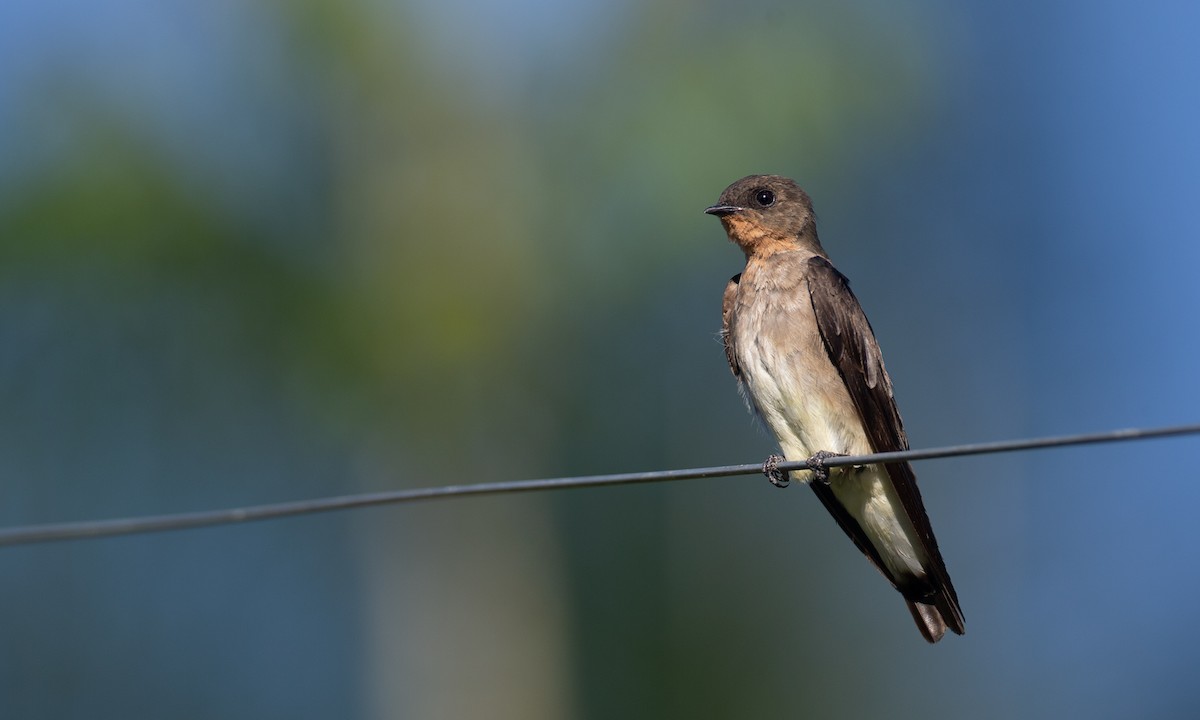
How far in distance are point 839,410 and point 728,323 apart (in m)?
0.72

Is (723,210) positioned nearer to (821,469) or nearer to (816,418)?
(816,418)

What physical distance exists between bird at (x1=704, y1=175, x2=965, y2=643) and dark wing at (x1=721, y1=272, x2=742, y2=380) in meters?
0.13

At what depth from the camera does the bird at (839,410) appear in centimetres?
628

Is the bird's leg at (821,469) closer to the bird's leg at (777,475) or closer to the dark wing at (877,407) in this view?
the bird's leg at (777,475)

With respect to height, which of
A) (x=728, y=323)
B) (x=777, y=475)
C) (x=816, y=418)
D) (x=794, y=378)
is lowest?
(x=777, y=475)

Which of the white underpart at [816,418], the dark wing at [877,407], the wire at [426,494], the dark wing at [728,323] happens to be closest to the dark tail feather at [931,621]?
the dark wing at [877,407]

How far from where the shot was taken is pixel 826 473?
6.10 meters

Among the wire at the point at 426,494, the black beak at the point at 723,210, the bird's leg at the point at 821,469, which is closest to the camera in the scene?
the wire at the point at 426,494

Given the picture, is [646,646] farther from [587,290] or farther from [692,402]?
[587,290]

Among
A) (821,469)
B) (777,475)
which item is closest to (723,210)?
(777,475)

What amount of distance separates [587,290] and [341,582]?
543cm

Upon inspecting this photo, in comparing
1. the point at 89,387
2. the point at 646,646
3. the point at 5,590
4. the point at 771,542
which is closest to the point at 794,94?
the point at 771,542

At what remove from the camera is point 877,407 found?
6398mm

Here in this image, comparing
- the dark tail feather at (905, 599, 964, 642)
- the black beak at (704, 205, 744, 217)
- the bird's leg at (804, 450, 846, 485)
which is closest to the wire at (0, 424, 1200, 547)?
the bird's leg at (804, 450, 846, 485)
